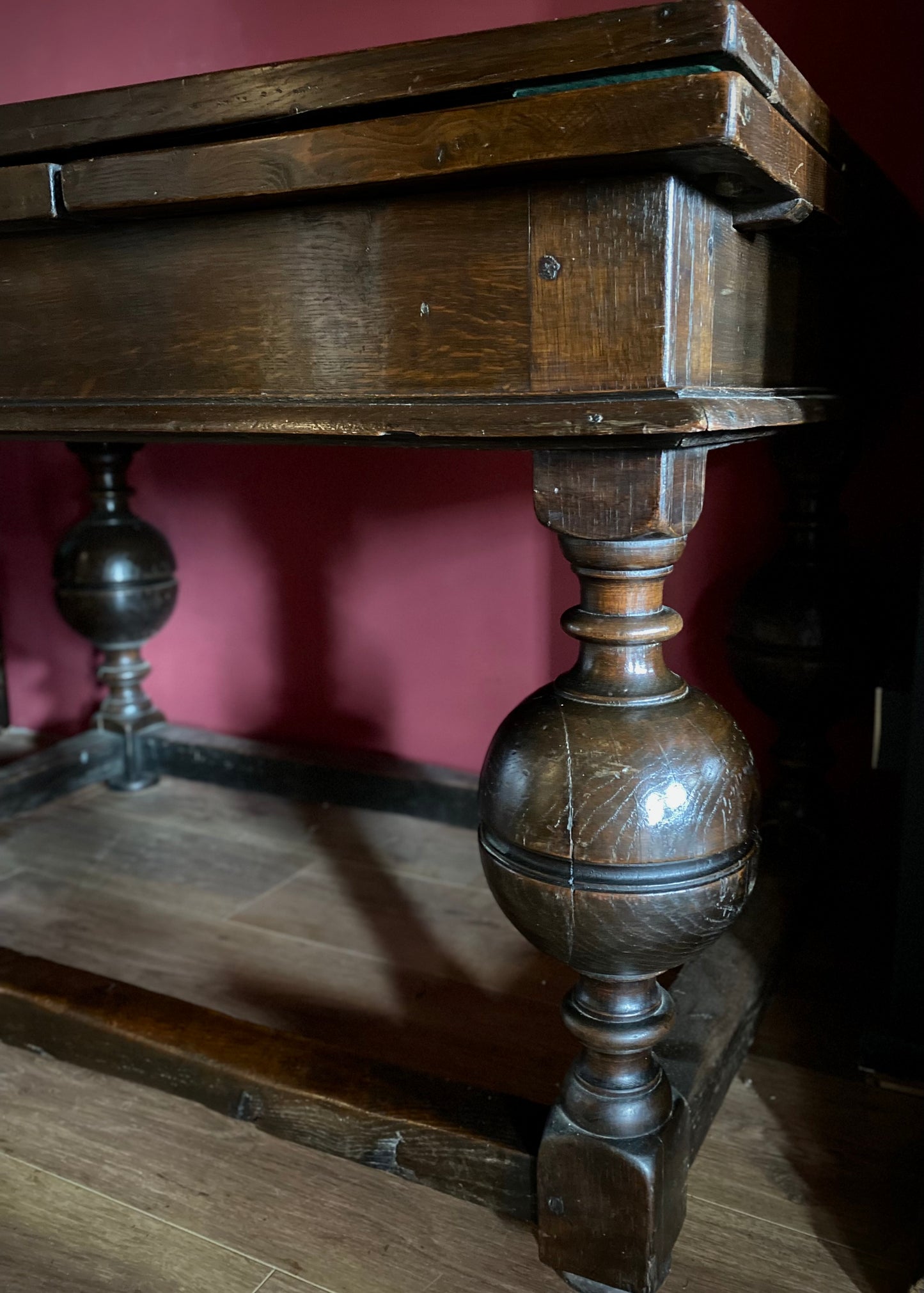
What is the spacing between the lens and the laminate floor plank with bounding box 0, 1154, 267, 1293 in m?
0.75

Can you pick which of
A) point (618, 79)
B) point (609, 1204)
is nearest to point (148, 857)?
point (609, 1204)

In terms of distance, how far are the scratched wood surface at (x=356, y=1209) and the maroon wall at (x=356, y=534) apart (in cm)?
61

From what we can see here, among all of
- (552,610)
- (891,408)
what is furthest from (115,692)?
(891,408)

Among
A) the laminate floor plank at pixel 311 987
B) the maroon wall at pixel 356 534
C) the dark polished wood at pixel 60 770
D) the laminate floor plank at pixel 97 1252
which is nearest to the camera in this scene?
the laminate floor plank at pixel 97 1252

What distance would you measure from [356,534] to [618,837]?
1.07m

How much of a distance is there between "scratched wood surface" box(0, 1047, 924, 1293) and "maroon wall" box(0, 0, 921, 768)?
24.1 inches

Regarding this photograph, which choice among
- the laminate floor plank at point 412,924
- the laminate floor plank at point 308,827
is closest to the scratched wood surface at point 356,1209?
the laminate floor plank at point 412,924

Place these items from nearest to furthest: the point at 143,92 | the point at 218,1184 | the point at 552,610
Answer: the point at 143,92 → the point at 218,1184 → the point at 552,610

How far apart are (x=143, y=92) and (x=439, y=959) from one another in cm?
90

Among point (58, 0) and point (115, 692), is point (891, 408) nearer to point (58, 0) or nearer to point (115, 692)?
point (115, 692)

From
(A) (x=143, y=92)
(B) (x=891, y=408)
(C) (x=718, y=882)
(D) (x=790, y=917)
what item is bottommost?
(D) (x=790, y=917)

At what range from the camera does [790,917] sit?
1.08 metres

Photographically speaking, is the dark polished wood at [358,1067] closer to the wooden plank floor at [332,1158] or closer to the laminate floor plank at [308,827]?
the wooden plank floor at [332,1158]

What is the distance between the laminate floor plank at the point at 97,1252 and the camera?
752 millimetres
